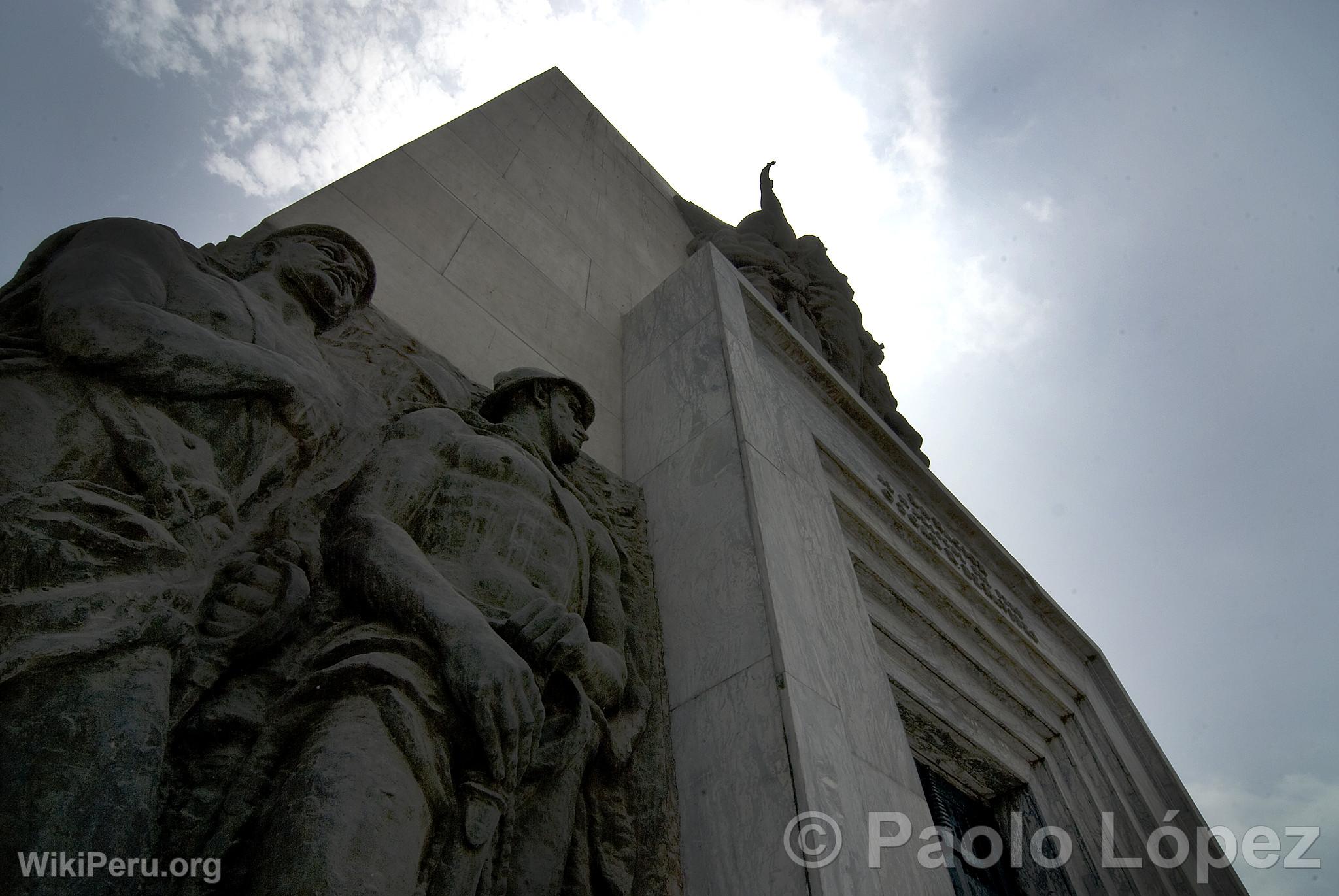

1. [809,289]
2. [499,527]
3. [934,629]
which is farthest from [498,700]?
[809,289]

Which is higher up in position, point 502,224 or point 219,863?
point 502,224

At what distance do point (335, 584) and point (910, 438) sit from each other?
19.6 ft

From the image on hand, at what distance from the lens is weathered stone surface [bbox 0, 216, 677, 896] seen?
1243 mm

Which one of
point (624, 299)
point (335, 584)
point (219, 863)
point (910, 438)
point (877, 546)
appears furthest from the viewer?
point (910, 438)

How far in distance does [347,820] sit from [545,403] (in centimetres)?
179

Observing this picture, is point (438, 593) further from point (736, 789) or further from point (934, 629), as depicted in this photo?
point (934, 629)

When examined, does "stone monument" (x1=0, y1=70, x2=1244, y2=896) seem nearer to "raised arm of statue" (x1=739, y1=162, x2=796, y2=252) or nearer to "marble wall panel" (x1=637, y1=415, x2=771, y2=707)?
"marble wall panel" (x1=637, y1=415, x2=771, y2=707)

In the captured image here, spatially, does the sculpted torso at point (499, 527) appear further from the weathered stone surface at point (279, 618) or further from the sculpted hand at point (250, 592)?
the sculpted hand at point (250, 592)

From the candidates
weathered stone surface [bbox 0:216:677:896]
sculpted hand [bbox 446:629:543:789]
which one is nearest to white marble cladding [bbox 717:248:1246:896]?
weathered stone surface [bbox 0:216:677:896]

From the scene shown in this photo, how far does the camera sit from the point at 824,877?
6.26 feet

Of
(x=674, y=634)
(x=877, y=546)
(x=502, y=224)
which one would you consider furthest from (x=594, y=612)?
(x=502, y=224)

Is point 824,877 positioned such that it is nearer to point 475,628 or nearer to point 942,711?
point 475,628

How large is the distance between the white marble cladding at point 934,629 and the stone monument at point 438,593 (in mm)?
37

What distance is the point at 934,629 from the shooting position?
4719 mm
